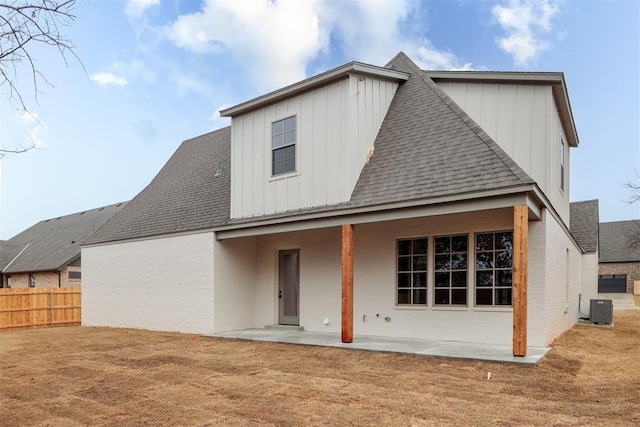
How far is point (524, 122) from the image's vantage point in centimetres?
1087

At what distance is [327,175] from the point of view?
11.1 metres

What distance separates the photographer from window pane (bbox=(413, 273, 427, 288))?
10.8 m

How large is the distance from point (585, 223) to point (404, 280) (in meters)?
13.1

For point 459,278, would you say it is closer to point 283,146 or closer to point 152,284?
point 283,146

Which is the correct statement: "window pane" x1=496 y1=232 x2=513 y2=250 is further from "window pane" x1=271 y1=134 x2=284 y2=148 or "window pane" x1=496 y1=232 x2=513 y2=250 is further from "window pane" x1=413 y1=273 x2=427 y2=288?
"window pane" x1=271 y1=134 x2=284 y2=148

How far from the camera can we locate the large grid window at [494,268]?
9.66 meters

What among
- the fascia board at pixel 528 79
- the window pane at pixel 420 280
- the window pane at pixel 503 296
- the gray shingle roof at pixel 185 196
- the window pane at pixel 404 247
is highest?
the fascia board at pixel 528 79

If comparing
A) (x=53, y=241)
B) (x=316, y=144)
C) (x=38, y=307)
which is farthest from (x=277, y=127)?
(x=53, y=241)

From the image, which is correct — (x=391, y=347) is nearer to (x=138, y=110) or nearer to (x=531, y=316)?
(x=531, y=316)

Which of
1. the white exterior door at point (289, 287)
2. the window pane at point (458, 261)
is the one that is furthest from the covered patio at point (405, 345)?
the window pane at point (458, 261)

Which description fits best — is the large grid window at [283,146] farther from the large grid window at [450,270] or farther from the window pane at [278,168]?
the large grid window at [450,270]

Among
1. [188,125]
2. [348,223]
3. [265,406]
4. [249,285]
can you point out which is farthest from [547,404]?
[188,125]

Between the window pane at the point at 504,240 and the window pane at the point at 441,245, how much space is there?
1.09 metres

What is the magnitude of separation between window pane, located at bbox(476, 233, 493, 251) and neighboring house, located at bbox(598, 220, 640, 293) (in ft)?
120
